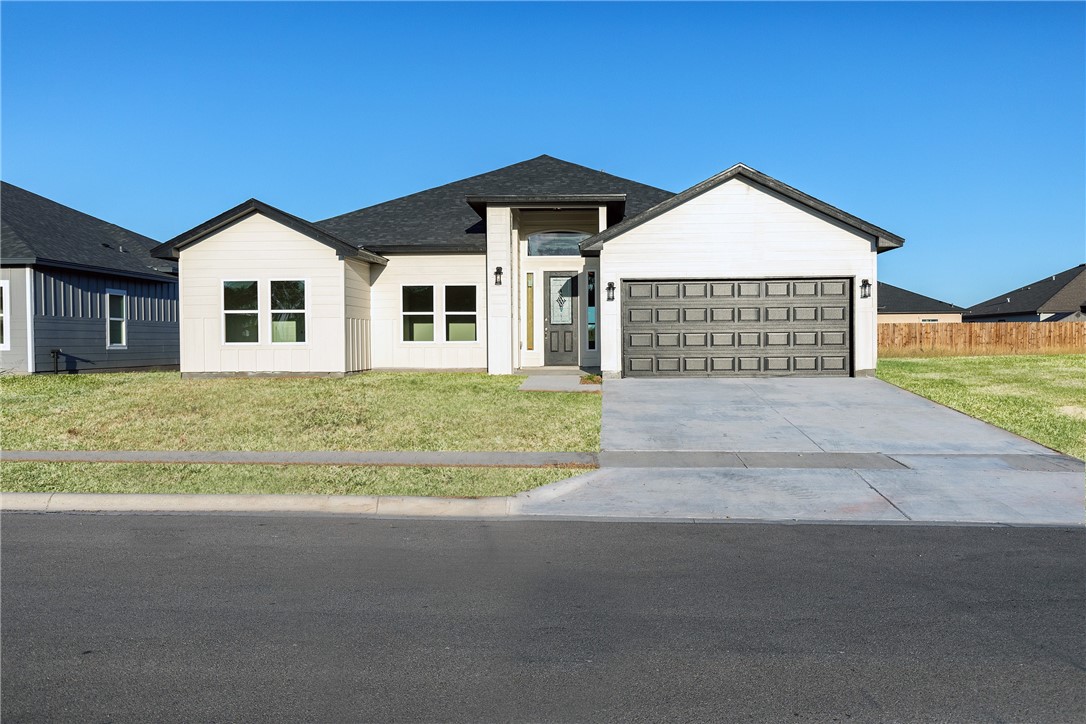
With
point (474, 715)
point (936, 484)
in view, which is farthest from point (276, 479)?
point (936, 484)

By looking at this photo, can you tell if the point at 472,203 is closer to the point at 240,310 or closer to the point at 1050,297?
the point at 240,310

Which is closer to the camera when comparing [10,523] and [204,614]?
[204,614]

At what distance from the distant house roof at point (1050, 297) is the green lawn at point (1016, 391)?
1062 inches

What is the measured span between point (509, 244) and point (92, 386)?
10213 mm

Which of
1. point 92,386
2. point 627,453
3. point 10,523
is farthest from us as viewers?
point 92,386

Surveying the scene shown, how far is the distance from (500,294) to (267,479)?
12.6m

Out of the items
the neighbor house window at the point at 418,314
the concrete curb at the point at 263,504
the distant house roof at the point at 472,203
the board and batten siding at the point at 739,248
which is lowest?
the concrete curb at the point at 263,504

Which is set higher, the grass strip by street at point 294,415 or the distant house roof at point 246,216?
the distant house roof at point 246,216

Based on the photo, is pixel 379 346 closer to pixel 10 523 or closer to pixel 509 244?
pixel 509 244

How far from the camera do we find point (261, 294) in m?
21.7

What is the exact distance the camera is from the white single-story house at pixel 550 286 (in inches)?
797

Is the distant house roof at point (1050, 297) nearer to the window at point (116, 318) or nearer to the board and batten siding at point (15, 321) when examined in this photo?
the window at point (116, 318)

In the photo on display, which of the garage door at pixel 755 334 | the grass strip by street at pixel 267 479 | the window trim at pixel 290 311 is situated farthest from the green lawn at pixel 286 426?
the garage door at pixel 755 334

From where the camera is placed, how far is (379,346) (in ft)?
78.3
